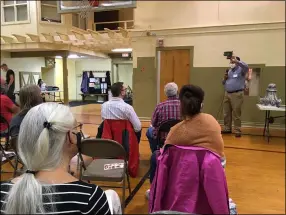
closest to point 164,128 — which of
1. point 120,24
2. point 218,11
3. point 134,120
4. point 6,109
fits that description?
point 134,120

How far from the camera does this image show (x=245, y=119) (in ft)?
3.22

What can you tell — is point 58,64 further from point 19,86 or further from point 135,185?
point 135,185

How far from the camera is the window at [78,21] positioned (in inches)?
50.4

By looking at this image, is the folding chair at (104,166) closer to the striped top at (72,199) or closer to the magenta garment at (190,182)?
the magenta garment at (190,182)

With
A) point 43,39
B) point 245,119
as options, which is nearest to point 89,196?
point 245,119

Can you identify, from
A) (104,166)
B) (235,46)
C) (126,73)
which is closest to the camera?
(235,46)

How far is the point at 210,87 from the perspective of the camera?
4.75ft

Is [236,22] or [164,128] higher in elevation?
[236,22]

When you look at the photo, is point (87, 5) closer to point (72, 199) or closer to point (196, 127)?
point (196, 127)

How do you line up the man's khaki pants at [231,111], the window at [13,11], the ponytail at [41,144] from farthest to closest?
the window at [13,11]
the man's khaki pants at [231,111]
the ponytail at [41,144]

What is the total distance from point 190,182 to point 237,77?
19.7 inches

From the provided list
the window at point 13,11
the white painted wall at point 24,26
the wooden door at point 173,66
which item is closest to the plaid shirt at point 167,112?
the wooden door at point 173,66

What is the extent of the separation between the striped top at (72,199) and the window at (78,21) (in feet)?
2.92

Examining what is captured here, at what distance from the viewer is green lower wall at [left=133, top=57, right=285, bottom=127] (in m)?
0.65
